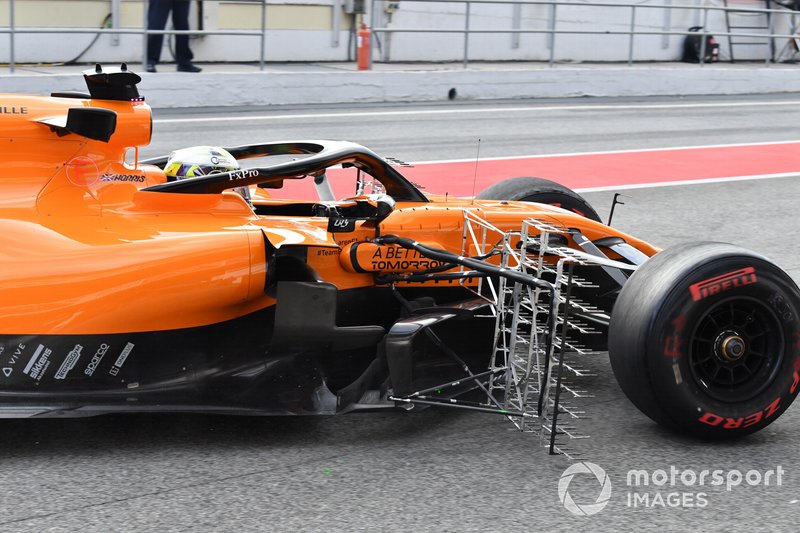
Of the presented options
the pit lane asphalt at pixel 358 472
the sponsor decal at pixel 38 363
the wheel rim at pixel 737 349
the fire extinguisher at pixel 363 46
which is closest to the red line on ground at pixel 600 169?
the fire extinguisher at pixel 363 46

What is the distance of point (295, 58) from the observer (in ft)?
60.6

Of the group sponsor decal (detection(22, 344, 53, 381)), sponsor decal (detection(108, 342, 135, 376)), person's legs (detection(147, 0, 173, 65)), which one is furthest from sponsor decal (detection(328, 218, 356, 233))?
person's legs (detection(147, 0, 173, 65))

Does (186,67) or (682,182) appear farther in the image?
(186,67)

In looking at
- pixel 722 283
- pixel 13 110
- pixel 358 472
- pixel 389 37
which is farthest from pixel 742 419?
pixel 389 37

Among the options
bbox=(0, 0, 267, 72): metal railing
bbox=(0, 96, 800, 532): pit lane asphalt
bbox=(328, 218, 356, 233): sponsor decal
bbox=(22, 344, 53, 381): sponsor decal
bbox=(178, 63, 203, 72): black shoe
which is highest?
bbox=(0, 0, 267, 72): metal railing

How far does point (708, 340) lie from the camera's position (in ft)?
15.4

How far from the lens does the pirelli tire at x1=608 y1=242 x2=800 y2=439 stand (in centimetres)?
454

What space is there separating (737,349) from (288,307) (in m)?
1.87

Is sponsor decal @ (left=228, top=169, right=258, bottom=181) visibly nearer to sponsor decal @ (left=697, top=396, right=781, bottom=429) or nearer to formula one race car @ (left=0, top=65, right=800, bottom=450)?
formula one race car @ (left=0, top=65, right=800, bottom=450)

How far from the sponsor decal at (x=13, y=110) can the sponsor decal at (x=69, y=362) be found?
112cm

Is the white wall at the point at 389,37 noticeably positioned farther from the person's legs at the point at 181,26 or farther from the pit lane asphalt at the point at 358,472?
the pit lane asphalt at the point at 358,472

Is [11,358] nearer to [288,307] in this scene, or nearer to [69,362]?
[69,362]

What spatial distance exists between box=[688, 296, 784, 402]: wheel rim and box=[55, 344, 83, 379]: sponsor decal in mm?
2478

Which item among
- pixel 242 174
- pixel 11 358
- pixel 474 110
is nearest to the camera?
pixel 11 358
